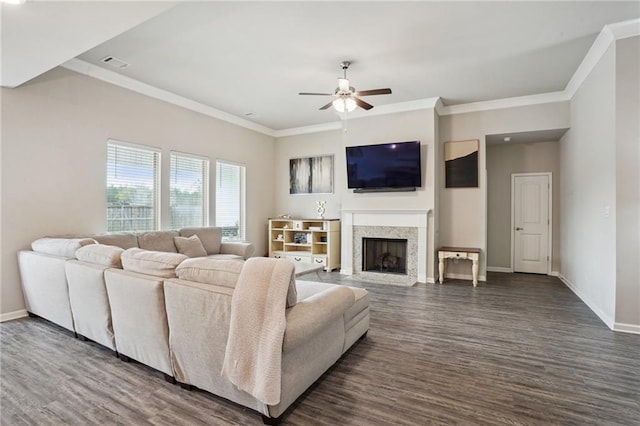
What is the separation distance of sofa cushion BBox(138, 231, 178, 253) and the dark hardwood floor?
4.44 feet

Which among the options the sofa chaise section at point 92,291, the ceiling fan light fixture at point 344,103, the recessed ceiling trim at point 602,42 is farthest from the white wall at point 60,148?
the recessed ceiling trim at point 602,42

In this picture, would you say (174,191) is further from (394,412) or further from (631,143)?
(631,143)

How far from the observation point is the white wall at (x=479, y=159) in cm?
525

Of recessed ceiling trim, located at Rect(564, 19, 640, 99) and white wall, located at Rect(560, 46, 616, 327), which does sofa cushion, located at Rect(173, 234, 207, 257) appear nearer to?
white wall, located at Rect(560, 46, 616, 327)

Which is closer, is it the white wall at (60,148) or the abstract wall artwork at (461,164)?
the white wall at (60,148)

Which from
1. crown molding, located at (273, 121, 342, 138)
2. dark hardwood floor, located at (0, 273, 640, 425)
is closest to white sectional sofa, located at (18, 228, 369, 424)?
dark hardwood floor, located at (0, 273, 640, 425)

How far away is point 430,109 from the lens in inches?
216

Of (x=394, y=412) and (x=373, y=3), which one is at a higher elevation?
(x=373, y=3)

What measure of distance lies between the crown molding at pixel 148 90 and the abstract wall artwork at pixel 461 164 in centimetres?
408

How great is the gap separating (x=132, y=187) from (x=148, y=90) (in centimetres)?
150

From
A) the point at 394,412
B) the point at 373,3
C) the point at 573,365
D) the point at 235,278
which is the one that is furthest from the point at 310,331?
the point at 373,3

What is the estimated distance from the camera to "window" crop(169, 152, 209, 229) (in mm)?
5340

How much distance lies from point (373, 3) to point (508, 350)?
3358 mm

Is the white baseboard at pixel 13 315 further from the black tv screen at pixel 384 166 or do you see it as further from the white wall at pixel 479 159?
the white wall at pixel 479 159
